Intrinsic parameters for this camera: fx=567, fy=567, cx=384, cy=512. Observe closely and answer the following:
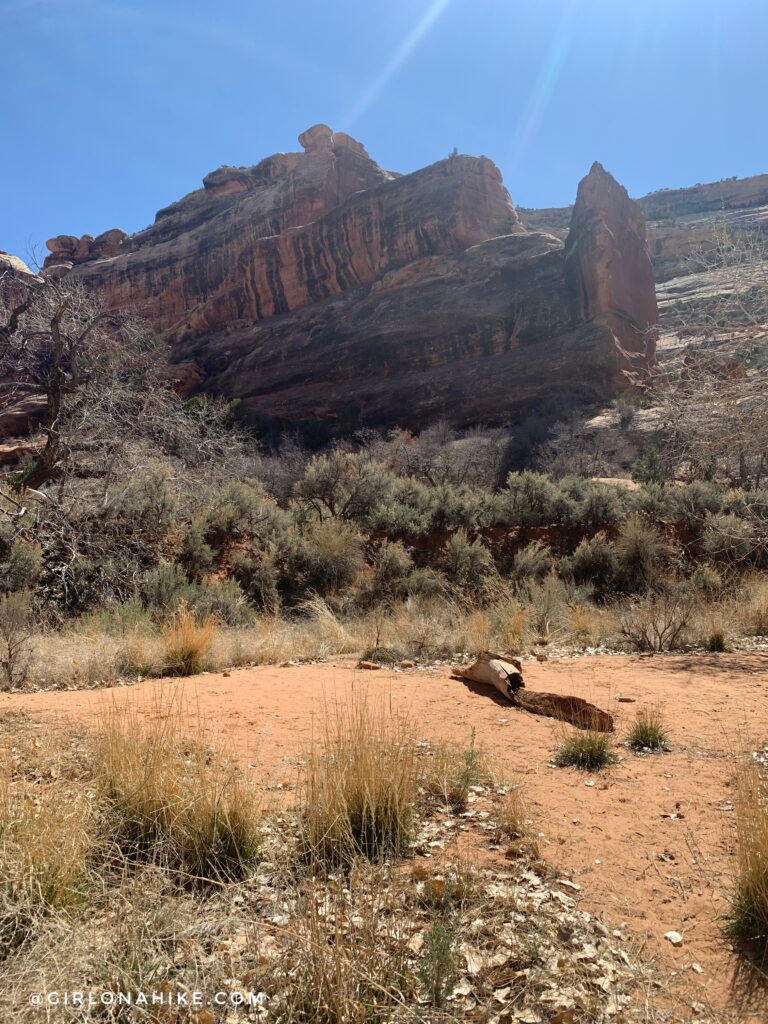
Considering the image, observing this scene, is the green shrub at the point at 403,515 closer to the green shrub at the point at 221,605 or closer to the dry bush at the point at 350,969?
the green shrub at the point at 221,605

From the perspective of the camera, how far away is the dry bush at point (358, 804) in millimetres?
2436

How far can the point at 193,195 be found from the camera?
70.4 m

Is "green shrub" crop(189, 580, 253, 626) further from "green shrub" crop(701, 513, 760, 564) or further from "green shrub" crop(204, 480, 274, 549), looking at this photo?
"green shrub" crop(701, 513, 760, 564)

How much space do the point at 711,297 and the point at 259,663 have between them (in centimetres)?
749

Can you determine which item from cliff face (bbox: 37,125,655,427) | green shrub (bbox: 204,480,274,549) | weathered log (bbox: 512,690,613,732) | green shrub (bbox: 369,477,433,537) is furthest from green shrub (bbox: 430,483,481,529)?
cliff face (bbox: 37,125,655,427)

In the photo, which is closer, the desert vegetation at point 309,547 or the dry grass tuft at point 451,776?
the dry grass tuft at point 451,776

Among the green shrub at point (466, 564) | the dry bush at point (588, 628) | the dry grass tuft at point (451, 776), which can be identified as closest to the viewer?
the dry grass tuft at point (451, 776)

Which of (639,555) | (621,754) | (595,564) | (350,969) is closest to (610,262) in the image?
(639,555)

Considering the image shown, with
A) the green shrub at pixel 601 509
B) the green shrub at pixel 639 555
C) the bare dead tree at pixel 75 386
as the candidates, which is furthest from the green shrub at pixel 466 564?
the bare dead tree at pixel 75 386

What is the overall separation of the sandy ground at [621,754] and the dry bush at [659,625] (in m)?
0.58

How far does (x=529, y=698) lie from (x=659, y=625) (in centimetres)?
400

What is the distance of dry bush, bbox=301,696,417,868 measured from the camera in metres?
2.44

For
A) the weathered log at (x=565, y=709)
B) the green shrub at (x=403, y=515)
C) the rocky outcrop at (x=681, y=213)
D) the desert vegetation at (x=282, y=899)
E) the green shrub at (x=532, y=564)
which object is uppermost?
the rocky outcrop at (x=681, y=213)

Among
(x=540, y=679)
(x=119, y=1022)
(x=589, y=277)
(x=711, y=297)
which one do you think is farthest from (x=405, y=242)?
(x=119, y=1022)
